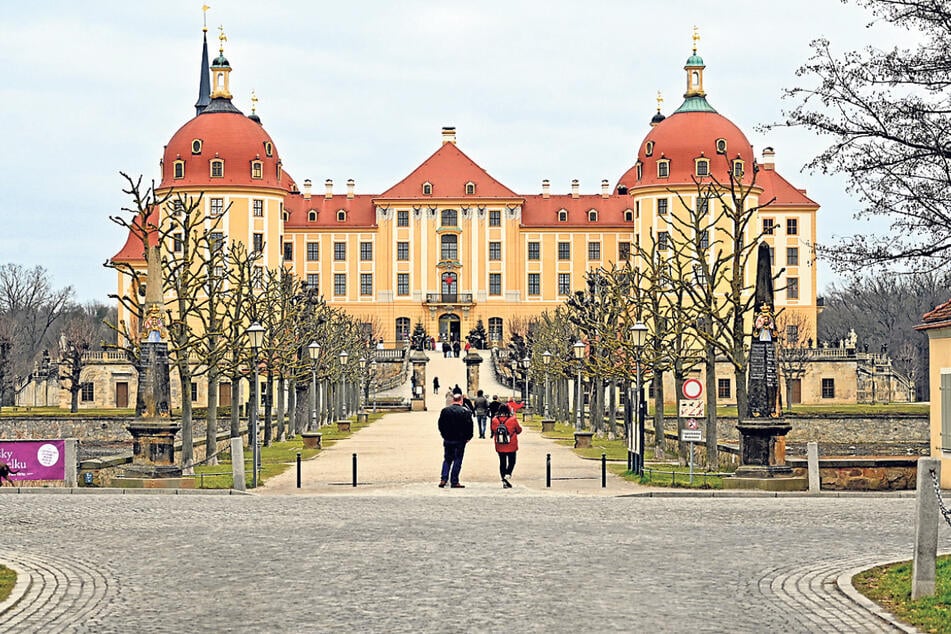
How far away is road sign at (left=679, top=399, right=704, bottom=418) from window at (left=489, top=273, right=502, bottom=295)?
308 ft

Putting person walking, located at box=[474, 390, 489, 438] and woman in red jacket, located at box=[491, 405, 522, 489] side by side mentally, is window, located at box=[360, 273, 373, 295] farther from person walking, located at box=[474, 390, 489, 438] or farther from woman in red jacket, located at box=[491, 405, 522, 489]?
woman in red jacket, located at box=[491, 405, 522, 489]

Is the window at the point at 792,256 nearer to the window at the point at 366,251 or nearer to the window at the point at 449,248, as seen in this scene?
the window at the point at 449,248

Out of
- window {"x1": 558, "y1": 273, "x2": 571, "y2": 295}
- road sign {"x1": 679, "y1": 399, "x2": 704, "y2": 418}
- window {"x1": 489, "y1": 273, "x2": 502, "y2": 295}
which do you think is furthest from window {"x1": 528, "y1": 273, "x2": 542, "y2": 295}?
road sign {"x1": 679, "y1": 399, "x2": 704, "y2": 418}

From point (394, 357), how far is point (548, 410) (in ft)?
127

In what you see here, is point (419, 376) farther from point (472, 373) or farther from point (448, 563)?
point (448, 563)

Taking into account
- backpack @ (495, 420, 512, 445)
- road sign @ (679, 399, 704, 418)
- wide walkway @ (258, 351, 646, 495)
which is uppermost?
road sign @ (679, 399, 704, 418)

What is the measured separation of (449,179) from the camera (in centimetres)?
12062

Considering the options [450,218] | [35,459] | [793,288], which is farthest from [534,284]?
[35,459]

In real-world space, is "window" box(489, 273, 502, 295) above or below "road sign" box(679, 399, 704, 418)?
above

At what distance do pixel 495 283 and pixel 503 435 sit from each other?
94.3m

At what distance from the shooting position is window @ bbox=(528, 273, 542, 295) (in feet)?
395

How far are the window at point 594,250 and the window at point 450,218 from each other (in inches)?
428

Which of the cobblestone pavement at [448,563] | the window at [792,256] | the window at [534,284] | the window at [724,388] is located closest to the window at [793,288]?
the window at [792,256]

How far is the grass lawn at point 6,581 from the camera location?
40.1ft
